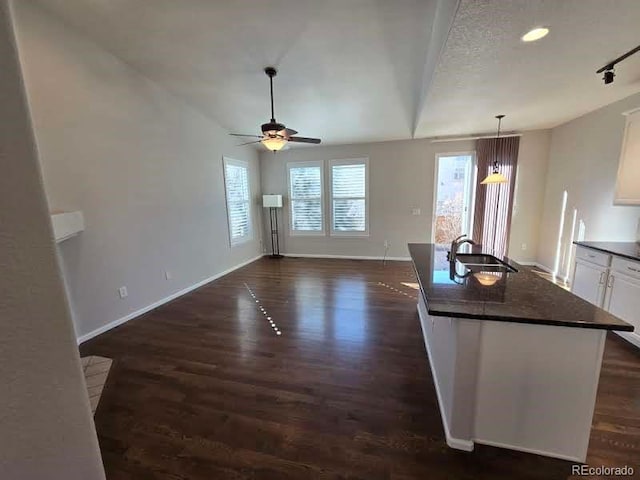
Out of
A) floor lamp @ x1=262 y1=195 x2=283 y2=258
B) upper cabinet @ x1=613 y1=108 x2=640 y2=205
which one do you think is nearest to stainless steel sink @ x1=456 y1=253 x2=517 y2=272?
upper cabinet @ x1=613 y1=108 x2=640 y2=205

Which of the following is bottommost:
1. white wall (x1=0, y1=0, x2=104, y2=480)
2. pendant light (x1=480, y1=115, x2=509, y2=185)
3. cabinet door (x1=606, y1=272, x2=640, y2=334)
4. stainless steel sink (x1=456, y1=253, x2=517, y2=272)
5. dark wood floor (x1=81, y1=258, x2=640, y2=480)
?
dark wood floor (x1=81, y1=258, x2=640, y2=480)

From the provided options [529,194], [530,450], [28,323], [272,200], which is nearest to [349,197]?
[272,200]

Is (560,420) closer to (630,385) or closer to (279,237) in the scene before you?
(630,385)

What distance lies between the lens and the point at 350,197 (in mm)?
6176

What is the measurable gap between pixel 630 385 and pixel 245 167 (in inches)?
245

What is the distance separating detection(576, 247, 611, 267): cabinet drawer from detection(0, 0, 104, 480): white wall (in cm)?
411

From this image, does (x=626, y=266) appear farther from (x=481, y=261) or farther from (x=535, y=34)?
(x=535, y=34)

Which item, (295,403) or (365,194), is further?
(365,194)

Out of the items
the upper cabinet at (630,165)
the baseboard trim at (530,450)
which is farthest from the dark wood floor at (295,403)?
the upper cabinet at (630,165)

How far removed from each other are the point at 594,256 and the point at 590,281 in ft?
0.94

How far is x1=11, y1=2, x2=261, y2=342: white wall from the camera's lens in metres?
2.61

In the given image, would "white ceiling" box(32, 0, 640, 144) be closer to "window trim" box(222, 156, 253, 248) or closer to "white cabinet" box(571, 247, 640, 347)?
"window trim" box(222, 156, 253, 248)

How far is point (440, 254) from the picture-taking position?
2.69 m

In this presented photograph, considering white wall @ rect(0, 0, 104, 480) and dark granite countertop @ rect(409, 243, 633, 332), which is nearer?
white wall @ rect(0, 0, 104, 480)
